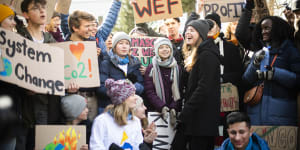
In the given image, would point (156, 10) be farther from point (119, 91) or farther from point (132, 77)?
point (119, 91)

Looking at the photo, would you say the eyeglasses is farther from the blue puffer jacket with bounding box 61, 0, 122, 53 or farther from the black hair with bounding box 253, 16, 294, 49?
the black hair with bounding box 253, 16, 294, 49

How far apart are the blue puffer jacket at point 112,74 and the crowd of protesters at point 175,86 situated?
0.04 feet

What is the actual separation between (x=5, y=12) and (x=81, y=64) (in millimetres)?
1114

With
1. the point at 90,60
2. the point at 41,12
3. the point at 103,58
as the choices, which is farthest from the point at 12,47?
the point at 103,58

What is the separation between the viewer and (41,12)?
4.93 meters

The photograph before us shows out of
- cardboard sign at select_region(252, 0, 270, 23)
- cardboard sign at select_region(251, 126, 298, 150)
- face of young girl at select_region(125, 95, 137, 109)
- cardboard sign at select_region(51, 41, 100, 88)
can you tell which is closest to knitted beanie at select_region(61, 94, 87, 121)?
cardboard sign at select_region(51, 41, 100, 88)

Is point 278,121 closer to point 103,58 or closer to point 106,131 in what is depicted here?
point 106,131

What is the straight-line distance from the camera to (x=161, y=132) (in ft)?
19.9

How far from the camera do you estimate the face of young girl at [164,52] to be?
6.42 metres

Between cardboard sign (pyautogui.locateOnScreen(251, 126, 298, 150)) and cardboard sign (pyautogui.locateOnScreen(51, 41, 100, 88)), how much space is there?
199cm

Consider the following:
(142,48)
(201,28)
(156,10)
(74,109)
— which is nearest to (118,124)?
(74,109)

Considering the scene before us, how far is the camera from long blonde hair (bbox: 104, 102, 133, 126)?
5.19 metres

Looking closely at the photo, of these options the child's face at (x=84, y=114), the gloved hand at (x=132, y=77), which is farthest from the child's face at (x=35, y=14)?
the gloved hand at (x=132, y=77)

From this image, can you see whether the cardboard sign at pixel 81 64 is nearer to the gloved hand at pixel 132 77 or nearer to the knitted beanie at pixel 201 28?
the gloved hand at pixel 132 77
